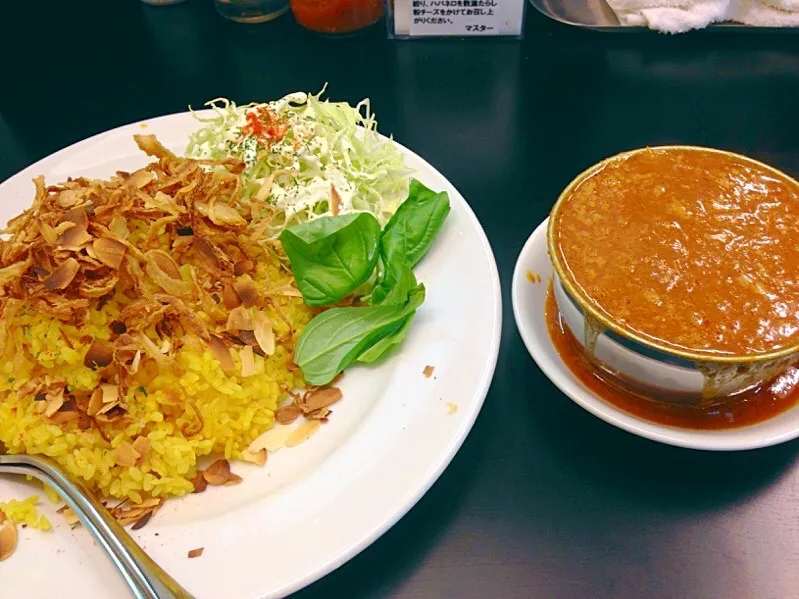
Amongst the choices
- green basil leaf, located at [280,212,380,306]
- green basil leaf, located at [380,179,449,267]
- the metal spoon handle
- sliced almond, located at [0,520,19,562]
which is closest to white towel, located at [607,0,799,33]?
green basil leaf, located at [380,179,449,267]

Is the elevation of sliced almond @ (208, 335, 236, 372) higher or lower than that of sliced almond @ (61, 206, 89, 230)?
lower

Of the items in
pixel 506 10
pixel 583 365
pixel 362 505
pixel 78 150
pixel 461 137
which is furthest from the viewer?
pixel 506 10

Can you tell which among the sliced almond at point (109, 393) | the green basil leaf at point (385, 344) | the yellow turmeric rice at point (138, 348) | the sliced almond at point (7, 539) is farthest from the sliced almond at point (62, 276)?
the green basil leaf at point (385, 344)

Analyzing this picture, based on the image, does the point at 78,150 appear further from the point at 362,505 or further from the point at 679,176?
the point at 679,176

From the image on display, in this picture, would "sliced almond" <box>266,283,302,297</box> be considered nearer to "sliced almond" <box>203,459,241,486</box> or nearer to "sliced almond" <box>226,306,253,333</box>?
"sliced almond" <box>226,306,253,333</box>

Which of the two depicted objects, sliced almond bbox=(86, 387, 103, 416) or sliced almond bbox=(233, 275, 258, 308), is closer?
sliced almond bbox=(86, 387, 103, 416)

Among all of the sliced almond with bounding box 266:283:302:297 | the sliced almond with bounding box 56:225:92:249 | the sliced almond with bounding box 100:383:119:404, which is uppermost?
the sliced almond with bounding box 56:225:92:249

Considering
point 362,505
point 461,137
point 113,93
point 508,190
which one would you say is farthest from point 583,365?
point 113,93
